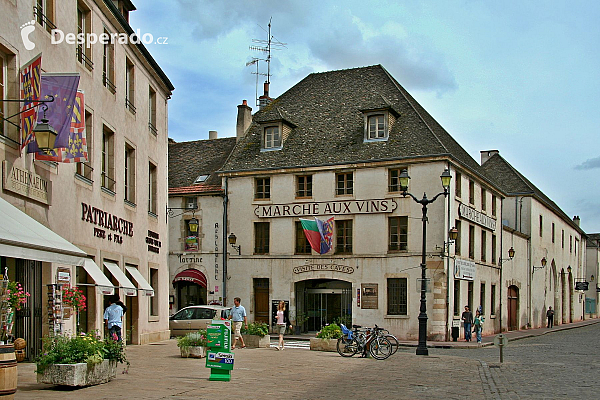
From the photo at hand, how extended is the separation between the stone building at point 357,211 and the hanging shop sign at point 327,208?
0.17 feet

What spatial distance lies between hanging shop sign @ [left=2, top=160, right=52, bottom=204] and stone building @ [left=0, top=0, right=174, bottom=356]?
0.07ft

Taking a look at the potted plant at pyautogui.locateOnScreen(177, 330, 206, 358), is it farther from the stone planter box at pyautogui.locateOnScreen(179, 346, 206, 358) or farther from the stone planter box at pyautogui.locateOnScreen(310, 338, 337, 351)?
the stone planter box at pyautogui.locateOnScreen(310, 338, 337, 351)

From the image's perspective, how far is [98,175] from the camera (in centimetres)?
2059

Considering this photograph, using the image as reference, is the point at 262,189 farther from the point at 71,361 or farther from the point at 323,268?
the point at 71,361

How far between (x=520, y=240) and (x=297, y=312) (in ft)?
60.1

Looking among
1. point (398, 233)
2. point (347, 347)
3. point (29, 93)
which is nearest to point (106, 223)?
point (29, 93)

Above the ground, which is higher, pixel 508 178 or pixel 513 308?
pixel 508 178

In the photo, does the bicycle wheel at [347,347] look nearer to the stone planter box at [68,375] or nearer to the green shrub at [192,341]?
the green shrub at [192,341]

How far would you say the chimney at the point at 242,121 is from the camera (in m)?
42.8

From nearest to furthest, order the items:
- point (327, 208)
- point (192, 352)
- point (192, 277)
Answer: point (192, 352) < point (327, 208) < point (192, 277)

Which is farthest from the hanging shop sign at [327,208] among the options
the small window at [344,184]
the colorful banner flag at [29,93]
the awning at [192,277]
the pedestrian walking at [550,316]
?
the colorful banner flag at [29,93]

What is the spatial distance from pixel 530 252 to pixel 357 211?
63.2 feet

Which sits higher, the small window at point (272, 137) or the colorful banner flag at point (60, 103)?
the small window at point (272, 137)

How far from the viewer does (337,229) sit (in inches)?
1495
